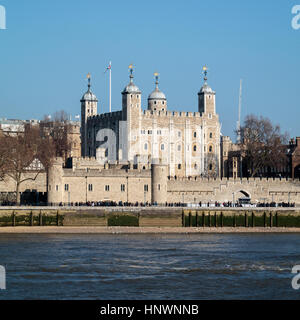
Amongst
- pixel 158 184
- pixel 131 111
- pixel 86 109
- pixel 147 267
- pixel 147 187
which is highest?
pixel 86 109

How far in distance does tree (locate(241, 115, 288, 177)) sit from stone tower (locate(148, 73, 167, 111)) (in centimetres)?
1291

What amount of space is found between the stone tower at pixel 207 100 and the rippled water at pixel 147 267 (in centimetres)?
4261

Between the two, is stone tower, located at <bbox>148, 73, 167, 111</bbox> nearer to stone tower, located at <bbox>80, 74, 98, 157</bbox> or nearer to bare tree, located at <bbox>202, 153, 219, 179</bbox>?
stone tower, located at <bbox>80, 74, 98, 157</bbox>

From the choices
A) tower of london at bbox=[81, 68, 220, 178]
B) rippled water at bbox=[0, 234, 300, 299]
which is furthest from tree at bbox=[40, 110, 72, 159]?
rippled water at bbox=[0, 234, 300, 299]

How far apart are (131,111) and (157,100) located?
31.7ft

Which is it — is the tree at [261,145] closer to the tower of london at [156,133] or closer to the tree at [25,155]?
the tower of london at [156,133]

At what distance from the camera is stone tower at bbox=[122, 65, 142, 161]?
9681cm

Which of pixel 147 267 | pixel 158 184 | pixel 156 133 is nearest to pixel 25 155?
pixel 158 184

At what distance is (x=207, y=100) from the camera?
104312 millimetres

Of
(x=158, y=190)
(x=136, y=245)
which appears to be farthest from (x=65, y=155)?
(x=136, y=245)

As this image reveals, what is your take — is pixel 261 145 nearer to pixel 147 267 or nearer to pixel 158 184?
pixel 158 184
